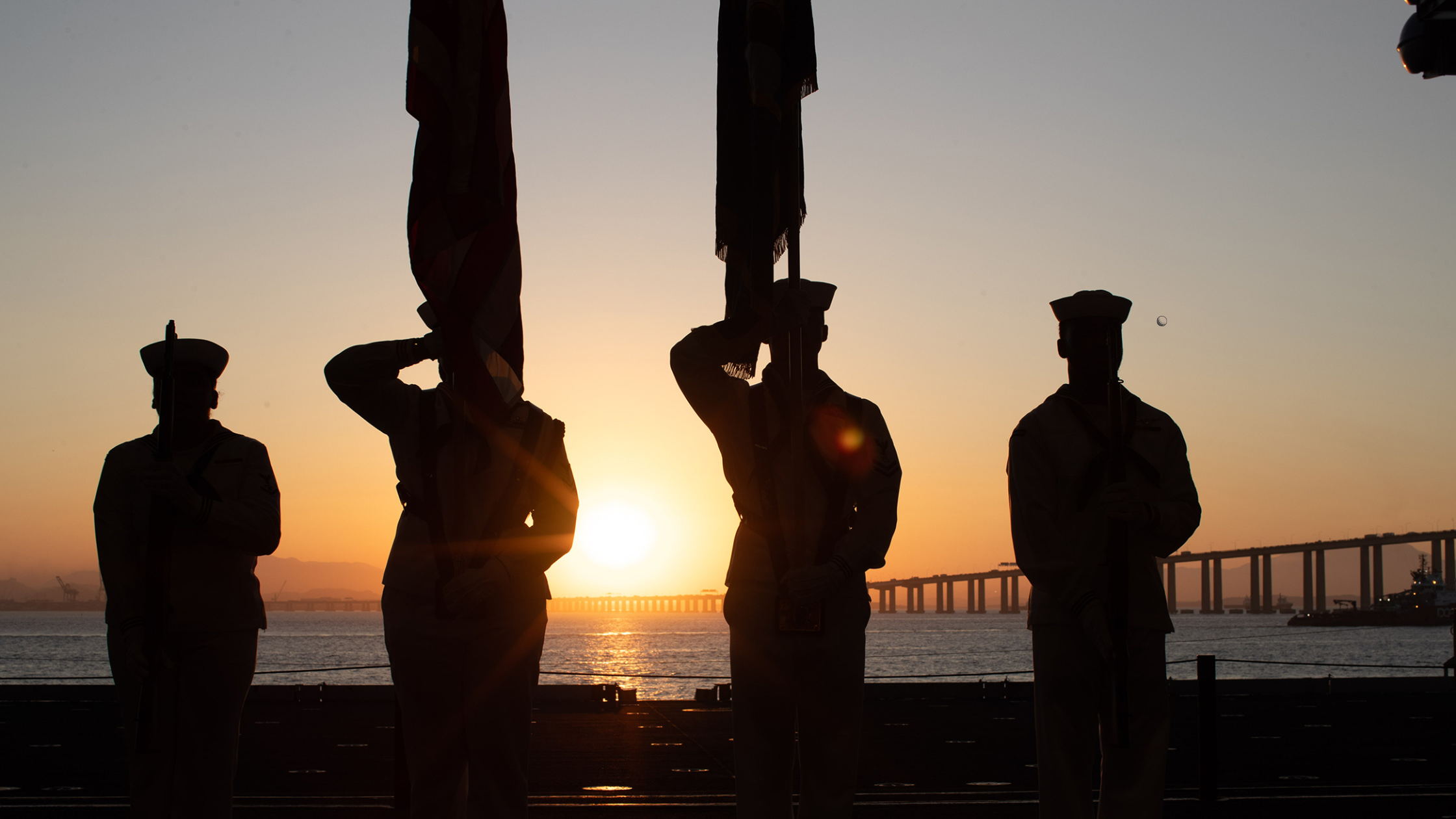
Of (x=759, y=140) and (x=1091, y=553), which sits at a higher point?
(x=759, y=140)

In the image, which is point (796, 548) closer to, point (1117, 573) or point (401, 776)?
point (1117, 573)

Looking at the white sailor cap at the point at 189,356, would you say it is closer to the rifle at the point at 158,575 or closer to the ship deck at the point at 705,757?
the rifle at the point at 158,575

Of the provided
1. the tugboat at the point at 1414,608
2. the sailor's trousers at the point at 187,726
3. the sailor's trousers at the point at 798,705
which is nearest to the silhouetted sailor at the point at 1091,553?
the sailor's trousers at the point at 798,705

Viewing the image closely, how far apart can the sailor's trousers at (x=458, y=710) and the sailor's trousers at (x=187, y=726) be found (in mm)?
982

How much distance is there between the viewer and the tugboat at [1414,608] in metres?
148

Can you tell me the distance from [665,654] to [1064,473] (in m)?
118

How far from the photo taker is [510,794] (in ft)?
15.7

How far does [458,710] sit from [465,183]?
247 centimetres

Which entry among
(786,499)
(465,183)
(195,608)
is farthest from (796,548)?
(195,608)

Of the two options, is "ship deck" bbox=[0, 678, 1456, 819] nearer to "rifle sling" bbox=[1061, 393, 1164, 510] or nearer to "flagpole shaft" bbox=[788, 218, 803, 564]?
"rifle sling" bbox=[1061, 393, 1164, 510]

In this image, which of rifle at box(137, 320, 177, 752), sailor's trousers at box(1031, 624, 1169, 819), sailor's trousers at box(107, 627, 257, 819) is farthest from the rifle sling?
rifle at box(137, 320, 177, 752)

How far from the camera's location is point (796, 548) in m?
4.96

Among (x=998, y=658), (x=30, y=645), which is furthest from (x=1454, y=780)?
(x=30, y=645)

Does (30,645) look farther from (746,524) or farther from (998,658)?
(746,524)
